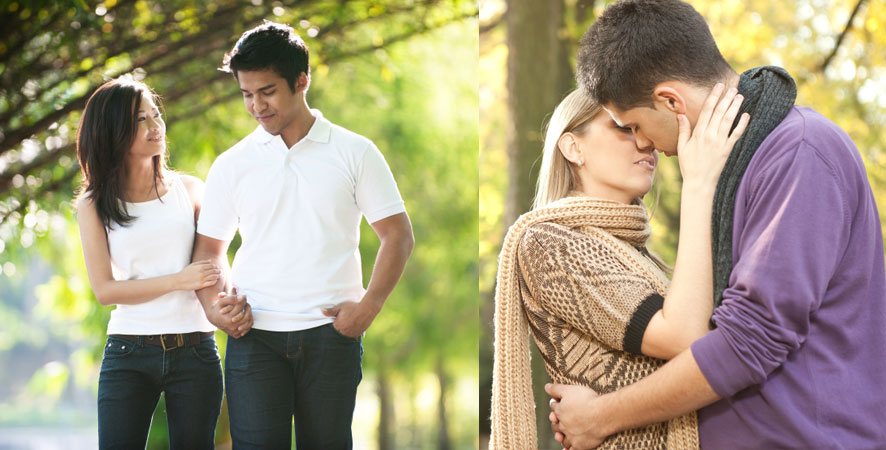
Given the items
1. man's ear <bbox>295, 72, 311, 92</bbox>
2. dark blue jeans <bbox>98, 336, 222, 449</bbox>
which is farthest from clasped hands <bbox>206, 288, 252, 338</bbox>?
man's ear <bbox>295, 72, 311, 92</bbox>

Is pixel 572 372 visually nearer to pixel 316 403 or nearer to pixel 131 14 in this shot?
pixel 316 403

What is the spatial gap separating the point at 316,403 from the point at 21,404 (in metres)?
3.27

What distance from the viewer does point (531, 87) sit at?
3150 mm

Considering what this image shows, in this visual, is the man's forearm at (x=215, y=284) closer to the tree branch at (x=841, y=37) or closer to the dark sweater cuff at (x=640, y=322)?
the dark sweater cuff at (x=640, y=322)

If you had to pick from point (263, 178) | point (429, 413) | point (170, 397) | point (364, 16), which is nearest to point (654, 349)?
point (263, 178)

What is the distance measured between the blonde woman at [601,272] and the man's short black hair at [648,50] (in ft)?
0.20

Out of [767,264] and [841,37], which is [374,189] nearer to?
[767,264]

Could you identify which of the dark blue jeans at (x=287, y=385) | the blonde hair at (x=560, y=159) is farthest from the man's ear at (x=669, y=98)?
the dark blue jeans at (x=287, y=385)

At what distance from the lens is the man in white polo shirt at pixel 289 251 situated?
2.08 meters

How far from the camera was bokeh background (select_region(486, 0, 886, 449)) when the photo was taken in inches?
124

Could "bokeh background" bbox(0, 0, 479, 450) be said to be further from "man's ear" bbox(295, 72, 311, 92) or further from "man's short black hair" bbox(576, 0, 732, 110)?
"man's short black hair" bbox(576, 0, 732, 110)

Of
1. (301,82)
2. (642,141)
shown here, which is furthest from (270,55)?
(642,141)

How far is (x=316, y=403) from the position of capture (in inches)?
83.7

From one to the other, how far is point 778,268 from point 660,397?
280 mm
